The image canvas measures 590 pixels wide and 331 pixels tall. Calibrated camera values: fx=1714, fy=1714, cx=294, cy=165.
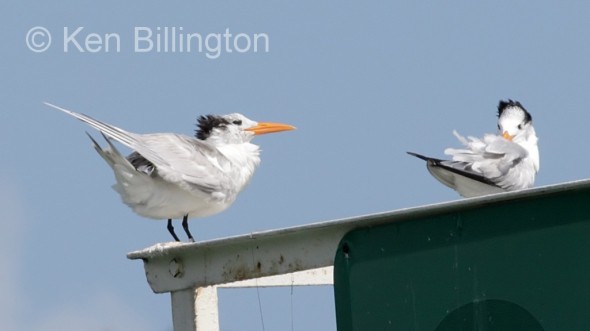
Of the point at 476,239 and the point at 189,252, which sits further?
the point at 189,252

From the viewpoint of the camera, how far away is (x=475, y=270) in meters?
5.05

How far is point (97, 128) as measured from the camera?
7918 mm

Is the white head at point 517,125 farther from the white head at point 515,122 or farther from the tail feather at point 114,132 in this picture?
the tail feather at point 114,132

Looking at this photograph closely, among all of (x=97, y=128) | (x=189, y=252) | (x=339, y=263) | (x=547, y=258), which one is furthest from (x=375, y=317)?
(x=97, y=128)

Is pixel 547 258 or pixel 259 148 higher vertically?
pixel 259 148

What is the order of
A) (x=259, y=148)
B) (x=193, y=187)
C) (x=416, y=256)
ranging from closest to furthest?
(x=416, y=256), (x=193, y=187), (x=259, y=148)

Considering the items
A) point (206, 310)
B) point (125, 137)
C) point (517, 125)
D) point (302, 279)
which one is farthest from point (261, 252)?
point (517, 125)

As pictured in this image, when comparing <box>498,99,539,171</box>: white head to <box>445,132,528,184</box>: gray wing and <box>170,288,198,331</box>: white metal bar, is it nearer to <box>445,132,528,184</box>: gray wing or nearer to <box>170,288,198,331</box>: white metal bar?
<box>445,132,528,184</box>: gray wing

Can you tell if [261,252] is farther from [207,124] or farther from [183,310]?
[207,124]

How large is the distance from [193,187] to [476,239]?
11.7 feet

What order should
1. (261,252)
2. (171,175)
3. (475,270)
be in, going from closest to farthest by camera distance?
(475,270), (261,252), (171,175)

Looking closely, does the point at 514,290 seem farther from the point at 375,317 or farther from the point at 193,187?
the point at 193,187

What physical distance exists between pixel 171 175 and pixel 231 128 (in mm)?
1405

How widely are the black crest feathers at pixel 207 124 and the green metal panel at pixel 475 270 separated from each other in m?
4.56
